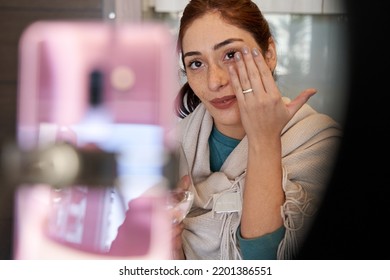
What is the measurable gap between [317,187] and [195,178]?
0.19 meters

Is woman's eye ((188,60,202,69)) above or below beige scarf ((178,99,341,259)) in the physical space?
above

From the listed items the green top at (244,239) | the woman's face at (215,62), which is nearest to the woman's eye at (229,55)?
the woman's face at (215,62)

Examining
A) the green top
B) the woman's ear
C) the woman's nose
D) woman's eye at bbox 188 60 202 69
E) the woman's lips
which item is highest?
the woman's ear

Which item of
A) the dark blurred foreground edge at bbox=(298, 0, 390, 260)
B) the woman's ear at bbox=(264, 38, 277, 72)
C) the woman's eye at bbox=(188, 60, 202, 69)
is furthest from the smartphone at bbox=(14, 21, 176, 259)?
the dark blurred foreground edge at bbox=(298, 0, 390, 260)

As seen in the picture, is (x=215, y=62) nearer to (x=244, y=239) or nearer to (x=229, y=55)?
(x=229, y=55)

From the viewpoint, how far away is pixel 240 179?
0.86m

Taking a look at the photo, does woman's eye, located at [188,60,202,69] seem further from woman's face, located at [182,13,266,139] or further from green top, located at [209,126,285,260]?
green top, located at [209,126,285,260]

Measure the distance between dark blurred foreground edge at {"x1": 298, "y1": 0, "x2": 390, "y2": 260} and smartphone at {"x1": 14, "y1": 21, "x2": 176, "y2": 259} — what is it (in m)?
0.27

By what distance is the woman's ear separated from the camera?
33.5 inches

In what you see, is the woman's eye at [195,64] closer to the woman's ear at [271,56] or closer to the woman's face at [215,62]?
the woman's face at [215,62]

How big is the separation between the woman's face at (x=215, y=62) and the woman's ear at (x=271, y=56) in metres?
0.02

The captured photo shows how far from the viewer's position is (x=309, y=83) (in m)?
0.86

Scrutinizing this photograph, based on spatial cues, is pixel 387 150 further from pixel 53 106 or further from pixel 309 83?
pixel 53 106

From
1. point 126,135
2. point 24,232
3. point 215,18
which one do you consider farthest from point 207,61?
point 24,232
